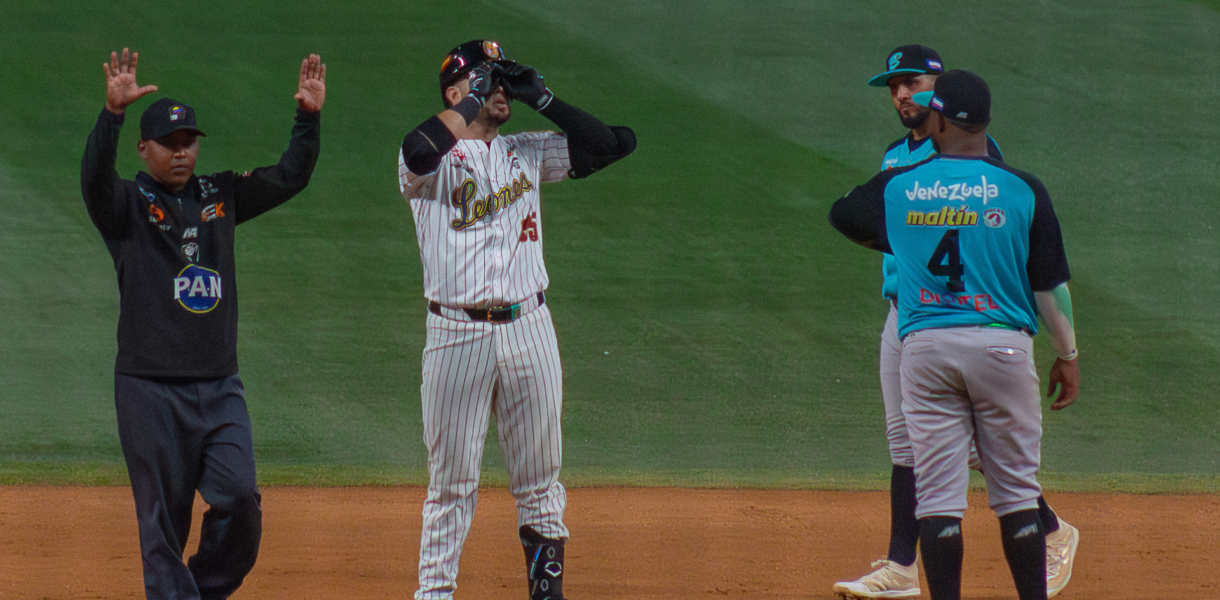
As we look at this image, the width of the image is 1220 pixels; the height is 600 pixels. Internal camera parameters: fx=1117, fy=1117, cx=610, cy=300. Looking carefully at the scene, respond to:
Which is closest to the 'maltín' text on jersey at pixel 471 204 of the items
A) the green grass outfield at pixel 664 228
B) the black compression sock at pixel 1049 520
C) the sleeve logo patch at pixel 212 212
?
the sleeve logo patch at pixel 212 212

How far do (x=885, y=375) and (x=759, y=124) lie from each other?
4436mm

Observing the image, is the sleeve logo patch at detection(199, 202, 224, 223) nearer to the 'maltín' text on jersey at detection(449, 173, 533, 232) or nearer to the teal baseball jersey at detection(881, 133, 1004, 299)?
the 'maltín' text on jersey at detection(449, 173, 533, 232)

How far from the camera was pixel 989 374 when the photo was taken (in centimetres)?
277

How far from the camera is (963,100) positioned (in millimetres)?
2801

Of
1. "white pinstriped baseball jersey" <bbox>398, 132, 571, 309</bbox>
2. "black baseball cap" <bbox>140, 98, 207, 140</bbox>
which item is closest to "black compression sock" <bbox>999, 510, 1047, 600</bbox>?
"white pinstriped baseball jersey" <bbox>398, 132, 571, 309</bbox>

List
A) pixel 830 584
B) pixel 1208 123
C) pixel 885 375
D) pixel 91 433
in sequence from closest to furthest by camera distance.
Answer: pixel 885 375
pixel 830 584
pixel 91 433
pixel 1208 123

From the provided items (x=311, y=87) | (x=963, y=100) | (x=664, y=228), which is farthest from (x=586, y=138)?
(x=664, y=228)

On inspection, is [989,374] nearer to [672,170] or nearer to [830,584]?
[830,584]

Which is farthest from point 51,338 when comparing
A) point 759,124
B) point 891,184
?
point 891,184

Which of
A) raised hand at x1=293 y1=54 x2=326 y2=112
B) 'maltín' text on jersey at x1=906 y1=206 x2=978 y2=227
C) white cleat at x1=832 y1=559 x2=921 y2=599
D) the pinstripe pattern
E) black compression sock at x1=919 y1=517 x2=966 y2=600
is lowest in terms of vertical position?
white cleat at x1=832 y1=559 x2=921 y2=599

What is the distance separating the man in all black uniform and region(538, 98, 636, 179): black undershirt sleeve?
1008mm

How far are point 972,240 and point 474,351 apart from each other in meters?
1.35

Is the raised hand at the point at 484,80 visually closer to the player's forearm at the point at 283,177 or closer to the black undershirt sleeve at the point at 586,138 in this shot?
the black undershirt sleeve at the point at 586,138

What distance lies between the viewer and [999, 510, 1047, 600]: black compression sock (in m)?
2.83
